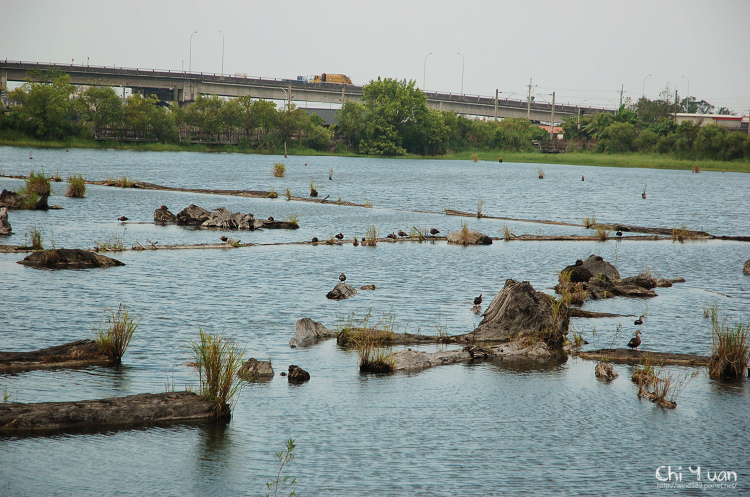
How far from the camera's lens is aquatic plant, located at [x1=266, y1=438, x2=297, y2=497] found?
8.20m

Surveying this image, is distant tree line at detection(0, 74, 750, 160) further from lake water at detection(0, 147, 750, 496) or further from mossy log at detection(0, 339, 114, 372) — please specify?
mossy log at detection(0, 339, 114, 372)

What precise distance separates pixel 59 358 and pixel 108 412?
129 inches

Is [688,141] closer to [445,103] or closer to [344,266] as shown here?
[445,103]

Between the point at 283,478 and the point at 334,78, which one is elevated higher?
the point at 334,78

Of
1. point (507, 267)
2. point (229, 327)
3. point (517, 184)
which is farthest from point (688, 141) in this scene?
point (229, 327)

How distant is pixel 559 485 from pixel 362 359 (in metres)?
5.16

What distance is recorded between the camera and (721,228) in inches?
1790

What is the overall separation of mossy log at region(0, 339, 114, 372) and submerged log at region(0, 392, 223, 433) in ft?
9.05

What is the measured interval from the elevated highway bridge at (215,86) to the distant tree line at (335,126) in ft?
25.6

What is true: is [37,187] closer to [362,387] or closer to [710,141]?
[362,387]

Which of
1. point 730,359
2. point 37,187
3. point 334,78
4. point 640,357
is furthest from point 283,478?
point 334,78

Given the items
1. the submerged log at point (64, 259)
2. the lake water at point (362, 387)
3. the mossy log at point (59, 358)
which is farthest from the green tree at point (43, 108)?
the mossy log at point (59, 358)

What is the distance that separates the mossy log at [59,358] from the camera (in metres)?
12.0

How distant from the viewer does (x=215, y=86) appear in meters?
145
